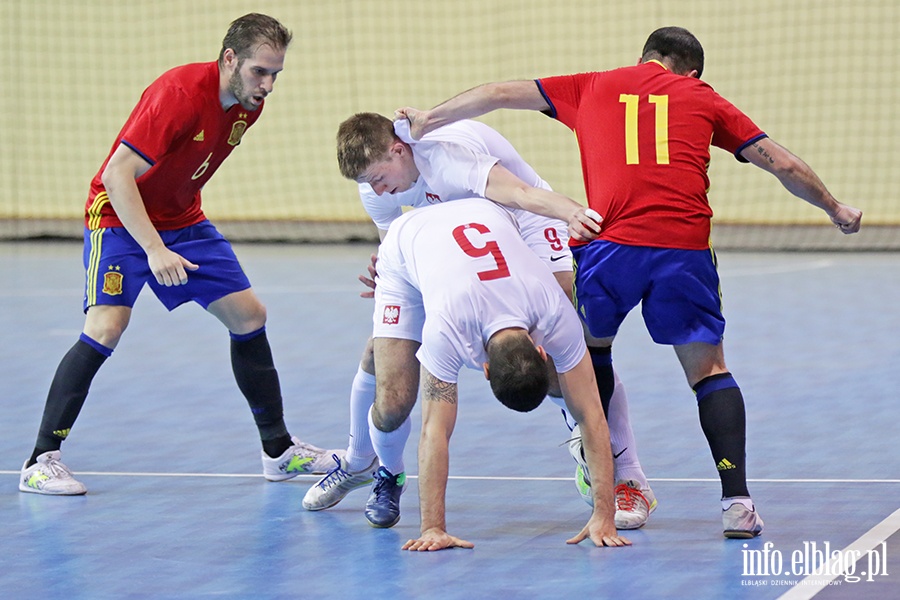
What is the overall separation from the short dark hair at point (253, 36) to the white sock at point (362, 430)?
1.29 meters

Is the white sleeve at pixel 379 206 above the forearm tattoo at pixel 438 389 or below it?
above

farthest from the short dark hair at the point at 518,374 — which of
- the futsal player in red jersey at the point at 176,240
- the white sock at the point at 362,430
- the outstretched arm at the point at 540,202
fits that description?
the futsal player in red jersey at the point at 176,240

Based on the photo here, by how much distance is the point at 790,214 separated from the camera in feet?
46.7

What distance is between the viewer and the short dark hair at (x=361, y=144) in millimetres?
4750

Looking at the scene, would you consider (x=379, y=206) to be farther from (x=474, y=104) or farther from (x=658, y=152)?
(x=658, y=152)

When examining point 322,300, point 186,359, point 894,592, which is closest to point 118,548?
point 894,592

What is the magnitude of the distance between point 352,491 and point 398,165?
139 cm

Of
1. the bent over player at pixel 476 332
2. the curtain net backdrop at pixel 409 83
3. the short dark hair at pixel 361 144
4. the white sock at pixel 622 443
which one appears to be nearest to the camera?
the bent over player at pixel 476 332

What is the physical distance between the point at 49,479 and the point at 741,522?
8.54 ft

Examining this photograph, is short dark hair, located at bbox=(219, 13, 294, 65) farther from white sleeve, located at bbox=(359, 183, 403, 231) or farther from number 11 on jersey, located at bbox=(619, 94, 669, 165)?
number 11 on jersey, located at bbox=(619, 94, 669, 165)

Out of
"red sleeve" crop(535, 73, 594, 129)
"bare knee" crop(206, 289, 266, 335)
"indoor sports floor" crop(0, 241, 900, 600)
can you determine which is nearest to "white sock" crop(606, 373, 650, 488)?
"indoor sports floor" crop(0, 241, 900, 600)

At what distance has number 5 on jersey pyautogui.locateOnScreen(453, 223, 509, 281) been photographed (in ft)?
14.6

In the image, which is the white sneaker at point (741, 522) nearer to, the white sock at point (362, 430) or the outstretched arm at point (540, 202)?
the outstretched arm at point (540, 202)

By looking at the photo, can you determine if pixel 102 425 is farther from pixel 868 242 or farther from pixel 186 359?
pixel 868 242
